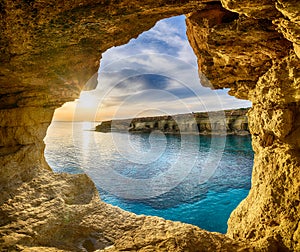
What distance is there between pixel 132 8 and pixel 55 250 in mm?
5273

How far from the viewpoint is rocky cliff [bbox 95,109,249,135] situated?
190 feet

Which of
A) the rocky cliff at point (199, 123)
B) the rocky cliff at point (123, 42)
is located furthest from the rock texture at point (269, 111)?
the rocky cliff at point (199, 123)

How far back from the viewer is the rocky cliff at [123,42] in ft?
14.7

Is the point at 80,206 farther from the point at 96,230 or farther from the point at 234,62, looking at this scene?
the point at 234,62

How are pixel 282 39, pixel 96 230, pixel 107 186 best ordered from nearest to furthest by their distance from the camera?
pixel 282 39
pixel 96 230
pixel 107 186

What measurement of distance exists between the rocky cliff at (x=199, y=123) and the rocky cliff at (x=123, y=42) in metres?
50.7

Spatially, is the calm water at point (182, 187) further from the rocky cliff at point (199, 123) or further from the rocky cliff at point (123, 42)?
the rocky cliff at point (199, 123)

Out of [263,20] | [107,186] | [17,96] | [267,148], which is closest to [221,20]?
[263,20]

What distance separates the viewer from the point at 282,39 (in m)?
4.91

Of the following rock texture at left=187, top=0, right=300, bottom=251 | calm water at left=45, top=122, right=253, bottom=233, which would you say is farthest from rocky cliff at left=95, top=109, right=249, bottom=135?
rock texture at left=187, top=0, right=300, bottom=251

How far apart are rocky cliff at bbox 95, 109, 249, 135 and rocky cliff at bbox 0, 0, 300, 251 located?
5070cm

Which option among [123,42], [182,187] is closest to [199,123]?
[182,187]

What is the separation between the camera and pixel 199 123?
65.8m

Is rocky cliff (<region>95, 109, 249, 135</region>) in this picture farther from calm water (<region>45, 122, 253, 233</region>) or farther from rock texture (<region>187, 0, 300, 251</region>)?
rock texture (<region>187, 0, 300, 251</region>)
